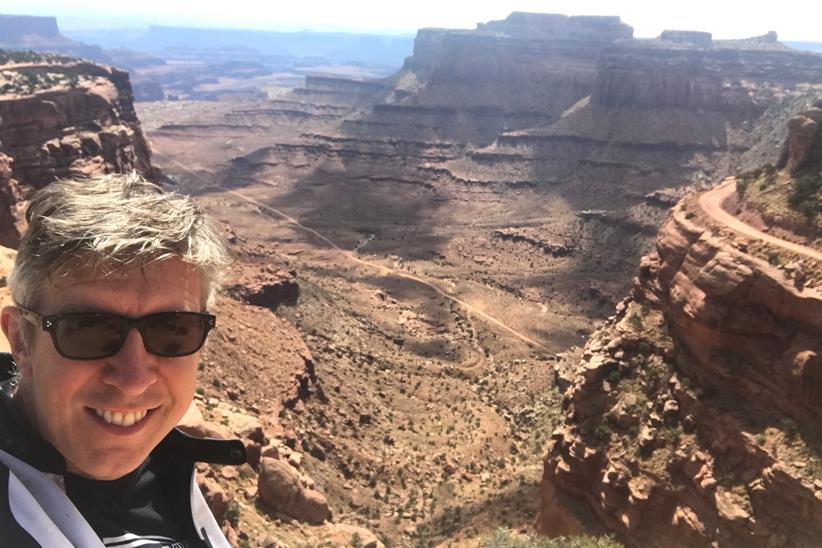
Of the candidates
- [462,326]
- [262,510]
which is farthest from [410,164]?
[262,510]

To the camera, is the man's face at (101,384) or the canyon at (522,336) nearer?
the man's face at (101,384)

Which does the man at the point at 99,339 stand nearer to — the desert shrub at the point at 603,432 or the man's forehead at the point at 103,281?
the man's forehead at the point at 103,281

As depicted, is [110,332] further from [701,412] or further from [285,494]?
[701,412]

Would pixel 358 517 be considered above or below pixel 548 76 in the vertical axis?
below

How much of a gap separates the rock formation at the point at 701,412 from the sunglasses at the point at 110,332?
17241mm

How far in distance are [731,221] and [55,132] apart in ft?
157

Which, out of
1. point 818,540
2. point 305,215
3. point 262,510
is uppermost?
point 818,540

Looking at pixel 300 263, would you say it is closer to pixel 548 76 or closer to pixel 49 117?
pixel 49 117

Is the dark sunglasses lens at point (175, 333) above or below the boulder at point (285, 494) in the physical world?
above

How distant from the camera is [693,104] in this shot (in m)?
131

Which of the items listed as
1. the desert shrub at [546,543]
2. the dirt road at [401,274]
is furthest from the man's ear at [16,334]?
the dirt road at [401,274]

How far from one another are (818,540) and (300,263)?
73.8m

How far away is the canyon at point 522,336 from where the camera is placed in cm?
1848

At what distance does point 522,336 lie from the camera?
201 feet
